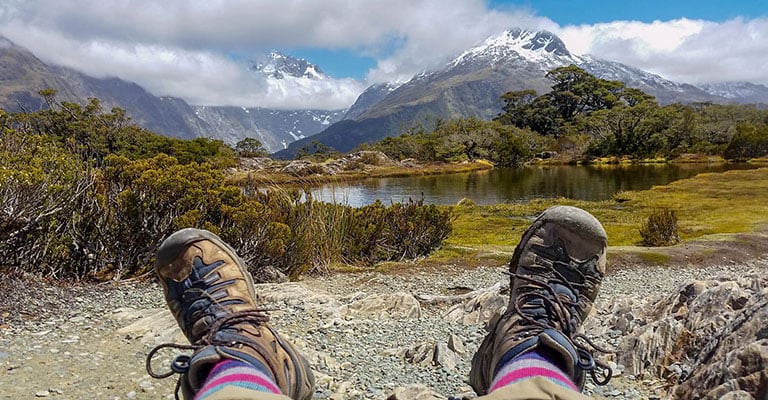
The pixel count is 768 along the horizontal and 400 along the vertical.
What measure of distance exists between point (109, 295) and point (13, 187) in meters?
1.39

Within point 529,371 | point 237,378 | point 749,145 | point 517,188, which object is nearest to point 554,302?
point 529,371

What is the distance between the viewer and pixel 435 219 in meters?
10.9

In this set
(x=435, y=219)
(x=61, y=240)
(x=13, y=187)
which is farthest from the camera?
(x=435, y=219)

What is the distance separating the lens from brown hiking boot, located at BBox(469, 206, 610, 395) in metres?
2.25

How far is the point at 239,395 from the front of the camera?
1.73 meters

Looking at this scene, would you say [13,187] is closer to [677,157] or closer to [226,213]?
[226,213]

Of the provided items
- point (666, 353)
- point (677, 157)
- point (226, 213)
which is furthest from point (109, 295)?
point (677, 157)

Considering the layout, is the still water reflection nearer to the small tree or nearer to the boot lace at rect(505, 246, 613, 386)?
the boot lace at rect(505, 246, 613, 386)

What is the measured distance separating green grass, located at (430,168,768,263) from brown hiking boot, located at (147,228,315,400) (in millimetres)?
7353

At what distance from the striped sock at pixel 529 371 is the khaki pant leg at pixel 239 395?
887 mm

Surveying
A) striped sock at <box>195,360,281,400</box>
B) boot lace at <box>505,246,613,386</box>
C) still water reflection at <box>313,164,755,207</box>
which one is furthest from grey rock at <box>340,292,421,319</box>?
still water reflection at <box>313,164,755,207</box>

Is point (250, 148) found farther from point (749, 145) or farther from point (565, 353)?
point (565, 353)

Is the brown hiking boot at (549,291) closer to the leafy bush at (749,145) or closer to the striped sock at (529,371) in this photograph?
the striped sock at (529,371)

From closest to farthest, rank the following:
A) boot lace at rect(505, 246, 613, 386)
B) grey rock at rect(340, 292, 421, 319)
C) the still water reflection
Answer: boot lace at rect(505, 246, 613, 386) → grey rock at rect(340, 292, 421, 319) → the still water reflection
